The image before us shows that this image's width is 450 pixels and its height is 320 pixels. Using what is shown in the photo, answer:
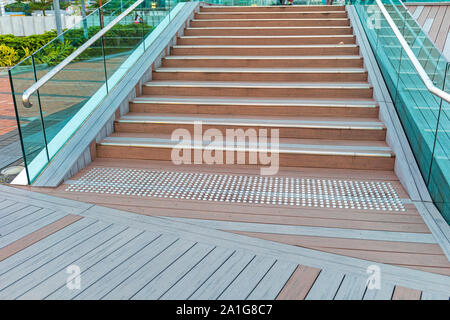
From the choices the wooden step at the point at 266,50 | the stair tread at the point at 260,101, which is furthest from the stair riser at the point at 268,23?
the stair tread at the point at 260,101

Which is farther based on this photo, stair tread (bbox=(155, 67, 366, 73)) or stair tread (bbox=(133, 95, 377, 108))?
stair tread (bbox=(155, 67, 366, 73))

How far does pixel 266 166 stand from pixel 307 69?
6.36 ft

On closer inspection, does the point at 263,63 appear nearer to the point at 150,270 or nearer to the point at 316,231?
the point at 316,231

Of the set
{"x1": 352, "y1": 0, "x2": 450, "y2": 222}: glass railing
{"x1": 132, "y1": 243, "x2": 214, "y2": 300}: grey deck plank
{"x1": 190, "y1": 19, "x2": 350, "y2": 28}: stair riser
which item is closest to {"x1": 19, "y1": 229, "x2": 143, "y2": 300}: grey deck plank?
{"x1": 132, "y1": 243, "x2": 214, "y2": 300}: grey deck plank

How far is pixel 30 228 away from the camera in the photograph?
248 cm

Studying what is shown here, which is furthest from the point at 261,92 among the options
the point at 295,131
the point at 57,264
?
the point at 57,264

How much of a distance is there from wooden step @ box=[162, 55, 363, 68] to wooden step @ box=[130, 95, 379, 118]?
882 millimetres

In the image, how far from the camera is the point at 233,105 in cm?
416

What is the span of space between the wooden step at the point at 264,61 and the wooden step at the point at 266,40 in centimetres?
52

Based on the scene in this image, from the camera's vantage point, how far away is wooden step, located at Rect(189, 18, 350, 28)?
19.5ft

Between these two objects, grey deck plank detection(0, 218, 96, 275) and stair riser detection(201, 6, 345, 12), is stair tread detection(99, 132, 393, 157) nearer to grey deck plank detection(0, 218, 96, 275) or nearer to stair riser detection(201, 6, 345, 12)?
grey deck plank detection(0, 218, 96, 275)

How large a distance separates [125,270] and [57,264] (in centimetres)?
40

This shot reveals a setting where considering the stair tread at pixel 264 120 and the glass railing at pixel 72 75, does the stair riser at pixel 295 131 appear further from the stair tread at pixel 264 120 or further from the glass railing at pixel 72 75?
the glass railing at pixel 72 75
